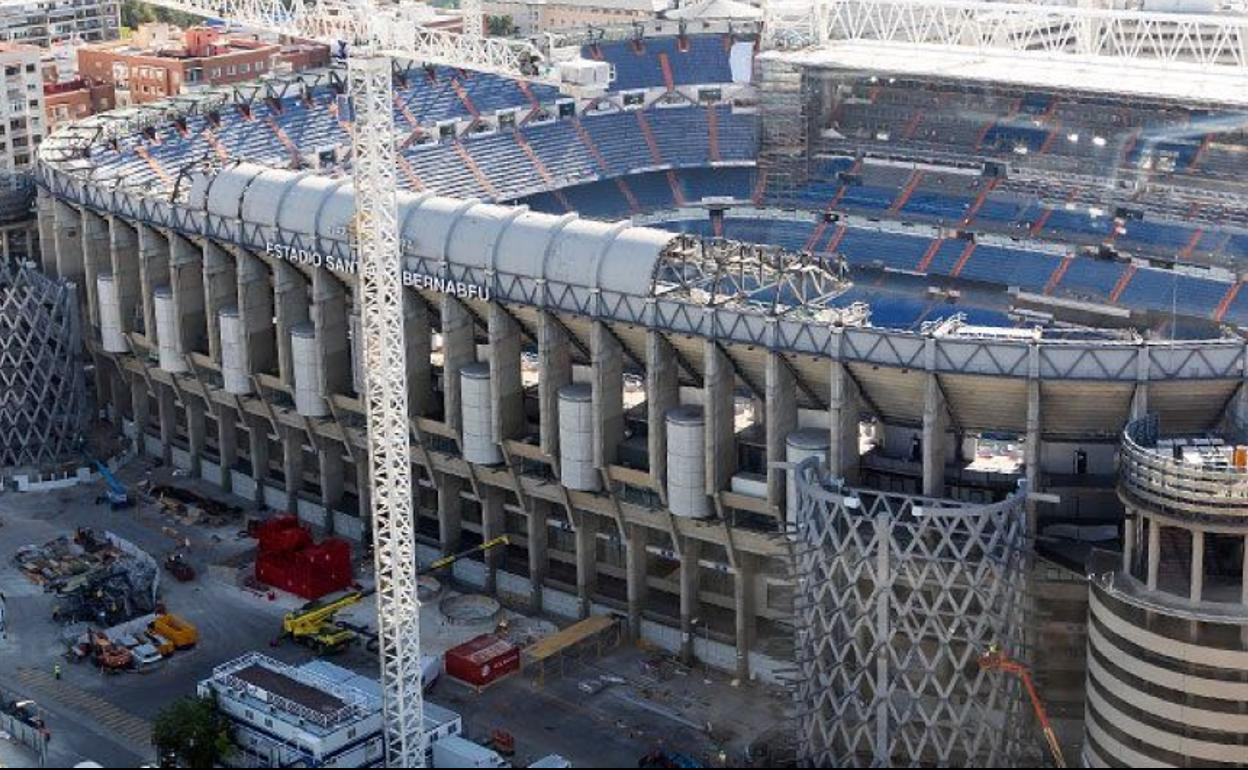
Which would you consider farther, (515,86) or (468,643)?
(515,86)

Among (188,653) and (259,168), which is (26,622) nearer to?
(188,653)

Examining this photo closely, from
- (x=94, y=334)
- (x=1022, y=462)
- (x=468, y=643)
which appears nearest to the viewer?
(x=1022, y=462)

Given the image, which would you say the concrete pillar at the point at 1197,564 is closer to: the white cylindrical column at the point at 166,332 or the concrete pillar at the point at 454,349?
the concrete pillar at the point at 454,349

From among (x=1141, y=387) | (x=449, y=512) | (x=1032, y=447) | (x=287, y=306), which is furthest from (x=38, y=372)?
(x=1141, y=387)

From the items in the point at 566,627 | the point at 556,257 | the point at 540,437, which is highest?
the point at 556,257

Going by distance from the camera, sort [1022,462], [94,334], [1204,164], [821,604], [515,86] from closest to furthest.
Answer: [821,604] < [1022,462] < [94,334] < [1204,164] < [515,86]

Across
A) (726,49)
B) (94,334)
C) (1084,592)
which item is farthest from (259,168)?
(726,49)

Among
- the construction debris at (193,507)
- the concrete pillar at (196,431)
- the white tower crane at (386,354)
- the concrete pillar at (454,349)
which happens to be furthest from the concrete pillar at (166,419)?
the white tower crane at (386,354)
